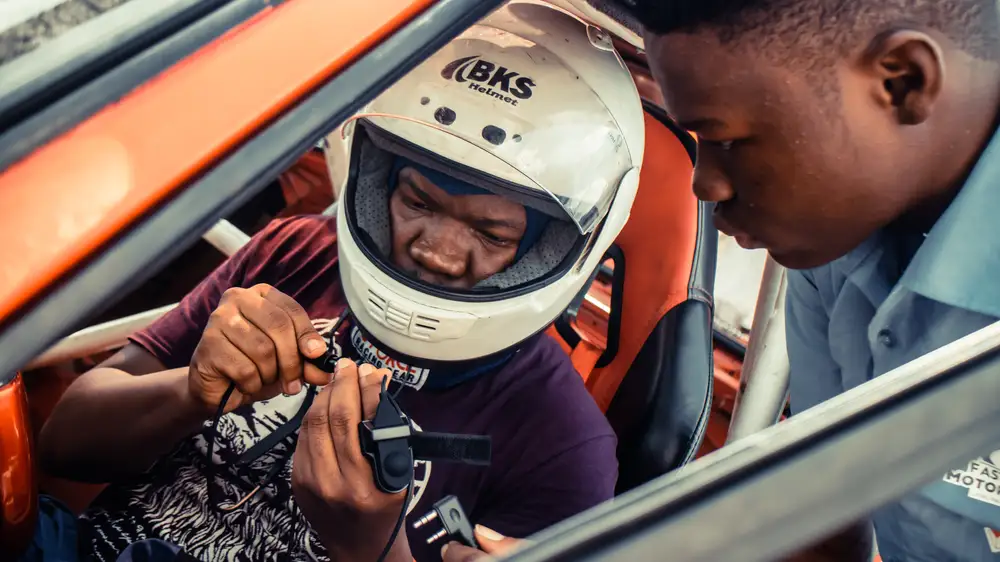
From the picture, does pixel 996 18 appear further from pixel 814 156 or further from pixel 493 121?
pixel 493 121

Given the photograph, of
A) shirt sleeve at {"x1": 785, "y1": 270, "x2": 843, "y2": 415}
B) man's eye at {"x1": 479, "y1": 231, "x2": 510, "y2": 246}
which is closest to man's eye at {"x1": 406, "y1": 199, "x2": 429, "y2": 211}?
man's eye at {"x1": 479, "y1": 231, "x2": 510, "y2": 246}

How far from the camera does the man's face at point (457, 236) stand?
1.08m

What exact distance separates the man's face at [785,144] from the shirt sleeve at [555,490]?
428 mm

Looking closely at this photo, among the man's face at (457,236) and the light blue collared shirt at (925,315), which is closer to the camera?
the light blue collared shirt at (925,315)

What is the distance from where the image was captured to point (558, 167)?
40.3 inches

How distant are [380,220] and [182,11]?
0.75 metres

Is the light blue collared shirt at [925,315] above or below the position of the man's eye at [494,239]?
above

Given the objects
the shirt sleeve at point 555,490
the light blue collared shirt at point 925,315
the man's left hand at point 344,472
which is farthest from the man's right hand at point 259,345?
the light blue collared shirt at point 925,315

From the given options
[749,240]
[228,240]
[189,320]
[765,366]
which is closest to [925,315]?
[749,240]

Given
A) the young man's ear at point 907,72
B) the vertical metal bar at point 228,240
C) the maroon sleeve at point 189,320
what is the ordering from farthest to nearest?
1. the vertical metal bar at point 228,240
2. the maroon sleeve at point 189,320
3. the young man's ear at point 907,72

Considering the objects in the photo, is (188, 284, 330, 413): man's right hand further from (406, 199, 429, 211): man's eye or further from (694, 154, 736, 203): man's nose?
(694, 154, 736, 203): man's nose

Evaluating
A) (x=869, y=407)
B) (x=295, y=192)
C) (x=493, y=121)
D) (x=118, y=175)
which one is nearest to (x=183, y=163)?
(x=118, y=175)

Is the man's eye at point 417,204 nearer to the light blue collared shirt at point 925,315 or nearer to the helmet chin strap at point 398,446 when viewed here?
the helmet chin strap at point 398,446

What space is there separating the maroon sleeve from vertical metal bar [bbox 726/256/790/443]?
2.82 feet
